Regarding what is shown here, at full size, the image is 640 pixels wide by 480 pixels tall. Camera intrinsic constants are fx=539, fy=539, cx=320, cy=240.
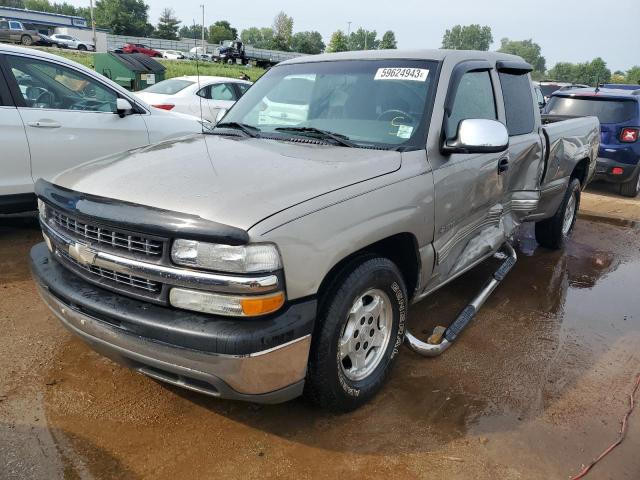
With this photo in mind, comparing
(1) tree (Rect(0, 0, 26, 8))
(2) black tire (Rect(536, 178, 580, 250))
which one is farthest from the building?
(2) black tire (Rect(536, 178, 580, 250))

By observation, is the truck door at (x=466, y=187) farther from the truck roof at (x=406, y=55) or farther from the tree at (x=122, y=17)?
the tree at (x=122, y=17)

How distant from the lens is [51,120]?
491 centimetres

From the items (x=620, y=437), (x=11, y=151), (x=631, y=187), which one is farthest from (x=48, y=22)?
(x=620, y=437)

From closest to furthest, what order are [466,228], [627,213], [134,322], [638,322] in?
[134,322] → [466,228] → [638,322] → [627,213]

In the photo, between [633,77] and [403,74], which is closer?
[403,74]

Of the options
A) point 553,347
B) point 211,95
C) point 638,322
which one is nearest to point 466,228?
point 553,347

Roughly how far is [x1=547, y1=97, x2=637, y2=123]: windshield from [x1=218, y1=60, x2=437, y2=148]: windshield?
6334 millimetres

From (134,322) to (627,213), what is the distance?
782cm

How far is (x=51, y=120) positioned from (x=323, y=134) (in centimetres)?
302

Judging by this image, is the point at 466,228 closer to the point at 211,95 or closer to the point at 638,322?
the point at 638,322

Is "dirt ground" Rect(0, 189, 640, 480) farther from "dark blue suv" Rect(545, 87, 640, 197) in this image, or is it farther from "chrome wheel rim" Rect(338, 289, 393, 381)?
"dark blue suv" Rect(545, 87, 640, 197)

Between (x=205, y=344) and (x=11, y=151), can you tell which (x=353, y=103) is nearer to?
(x=205, y=344)

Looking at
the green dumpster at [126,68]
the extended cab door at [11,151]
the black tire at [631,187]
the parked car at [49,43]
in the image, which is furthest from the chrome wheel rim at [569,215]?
the parked car at [49,43]

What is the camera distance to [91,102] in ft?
17.4
